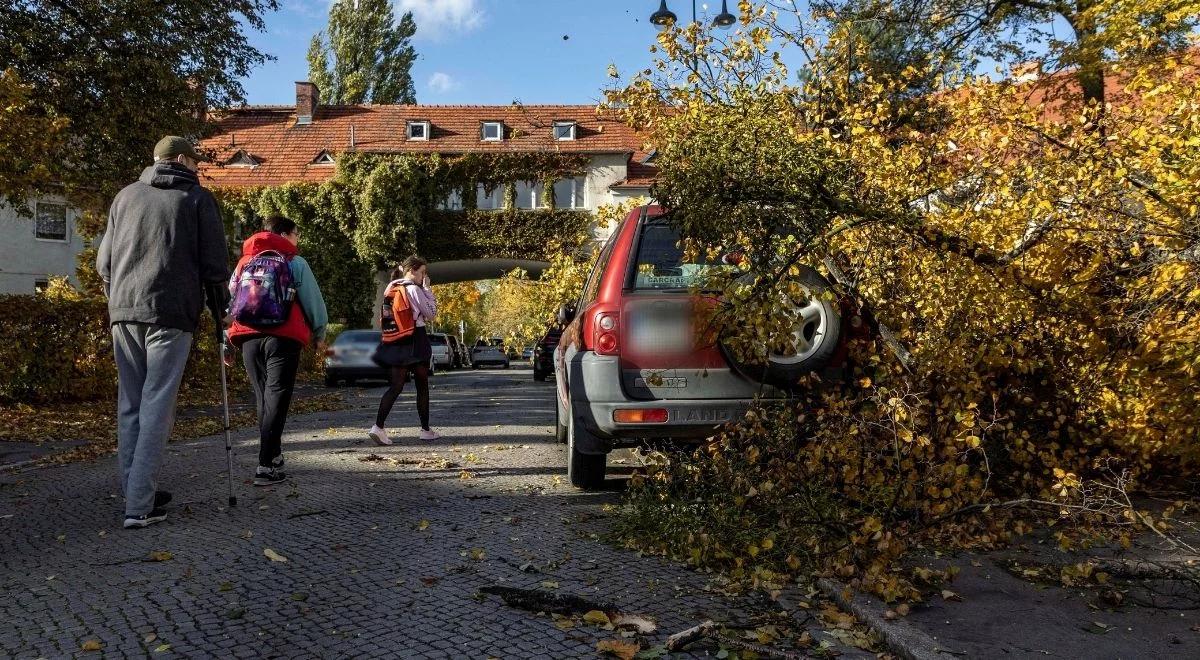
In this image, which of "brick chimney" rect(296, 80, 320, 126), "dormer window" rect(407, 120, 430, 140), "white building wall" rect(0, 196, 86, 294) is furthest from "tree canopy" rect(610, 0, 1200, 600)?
"brick chimney" rect(296, 80, 320, 126)

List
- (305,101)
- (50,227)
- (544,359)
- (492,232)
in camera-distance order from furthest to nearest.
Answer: (305,101) → (492,232) → (50,227) → (544,359)

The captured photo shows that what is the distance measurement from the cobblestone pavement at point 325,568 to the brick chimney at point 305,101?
130ft

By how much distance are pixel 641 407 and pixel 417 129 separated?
37.4 metres

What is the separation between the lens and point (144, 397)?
5.32m

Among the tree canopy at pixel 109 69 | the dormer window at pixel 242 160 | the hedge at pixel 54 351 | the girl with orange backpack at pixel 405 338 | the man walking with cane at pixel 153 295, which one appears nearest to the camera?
the man walking with cane at pixel 153 295

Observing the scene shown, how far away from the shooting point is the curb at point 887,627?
3182 millimetres

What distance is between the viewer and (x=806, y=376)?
5.37 metres

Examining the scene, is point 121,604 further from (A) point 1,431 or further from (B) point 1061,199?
(A) point 1,431

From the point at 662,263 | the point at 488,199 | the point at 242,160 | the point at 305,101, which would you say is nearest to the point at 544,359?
the point at 488,199

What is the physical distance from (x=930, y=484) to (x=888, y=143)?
113 inches

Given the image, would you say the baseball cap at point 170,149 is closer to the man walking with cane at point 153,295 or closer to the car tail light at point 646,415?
the man walking with cane at point 153,295

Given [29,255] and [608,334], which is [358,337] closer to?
[29,255]

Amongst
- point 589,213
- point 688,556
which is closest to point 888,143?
point 688,556

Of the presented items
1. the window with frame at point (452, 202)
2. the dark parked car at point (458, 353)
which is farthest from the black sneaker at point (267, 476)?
the dark parked car at point (458, 353)
